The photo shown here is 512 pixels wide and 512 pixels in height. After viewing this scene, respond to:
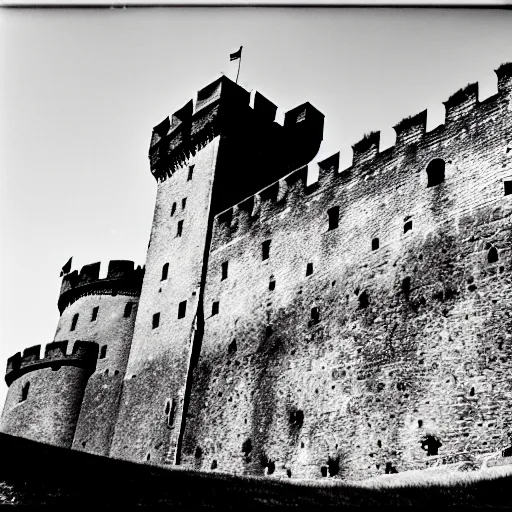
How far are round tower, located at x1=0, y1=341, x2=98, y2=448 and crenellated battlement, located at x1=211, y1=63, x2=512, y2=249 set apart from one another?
8495mm

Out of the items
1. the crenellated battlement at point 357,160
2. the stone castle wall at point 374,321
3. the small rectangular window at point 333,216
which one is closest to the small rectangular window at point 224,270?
the stone castle wall at point 374,321

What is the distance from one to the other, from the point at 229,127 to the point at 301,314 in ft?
32.7

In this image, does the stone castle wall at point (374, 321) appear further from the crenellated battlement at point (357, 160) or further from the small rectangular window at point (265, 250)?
the small rectangular window at point (265, 250)

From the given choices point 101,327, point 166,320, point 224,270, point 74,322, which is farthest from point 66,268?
point 224,270

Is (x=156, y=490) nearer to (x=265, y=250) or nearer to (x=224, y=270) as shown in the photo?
(x=265, y=250)

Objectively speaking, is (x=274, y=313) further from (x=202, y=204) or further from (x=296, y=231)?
(x=202, y=204)

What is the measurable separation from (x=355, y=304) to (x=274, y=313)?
3.23 metres

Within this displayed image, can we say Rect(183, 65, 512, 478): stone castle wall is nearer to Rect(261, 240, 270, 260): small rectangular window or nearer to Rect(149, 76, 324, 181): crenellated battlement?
Rect(261, 240, 270, 260): small rectangular window

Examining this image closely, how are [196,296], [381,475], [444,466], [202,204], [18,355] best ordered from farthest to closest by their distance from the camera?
[18,355] → [202,204] → [196,296] → [381,475] → [444,466]

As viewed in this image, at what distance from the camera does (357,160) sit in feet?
66.4

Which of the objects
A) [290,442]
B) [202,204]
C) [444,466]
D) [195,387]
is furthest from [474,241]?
[202,204]

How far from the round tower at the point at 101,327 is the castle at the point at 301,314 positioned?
0.10 metres

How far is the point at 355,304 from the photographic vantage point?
1802cm

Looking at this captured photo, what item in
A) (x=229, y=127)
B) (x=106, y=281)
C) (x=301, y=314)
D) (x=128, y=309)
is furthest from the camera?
(x=106, y=281)
